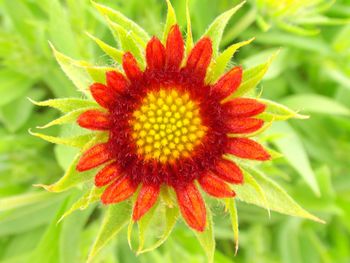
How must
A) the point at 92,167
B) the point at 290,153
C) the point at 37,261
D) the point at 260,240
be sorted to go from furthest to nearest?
the point at 260,240 → the point at 290,153 → the point at 37,261 → the point at 92,167

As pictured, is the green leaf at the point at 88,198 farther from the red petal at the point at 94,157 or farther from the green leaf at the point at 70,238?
the green leaf at the point at 70,238

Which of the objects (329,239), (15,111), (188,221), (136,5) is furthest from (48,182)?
(329,239)

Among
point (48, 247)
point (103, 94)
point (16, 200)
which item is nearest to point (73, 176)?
point (103, 94)

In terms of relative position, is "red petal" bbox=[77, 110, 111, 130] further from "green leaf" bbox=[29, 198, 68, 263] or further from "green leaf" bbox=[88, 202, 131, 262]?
"green leaf" bbox=[29, 198, 68, 263]

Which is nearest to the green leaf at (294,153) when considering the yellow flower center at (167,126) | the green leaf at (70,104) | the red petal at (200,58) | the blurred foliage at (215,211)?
the blurred foliage at (215,211)

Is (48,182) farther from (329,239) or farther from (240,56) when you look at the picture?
(329,239)

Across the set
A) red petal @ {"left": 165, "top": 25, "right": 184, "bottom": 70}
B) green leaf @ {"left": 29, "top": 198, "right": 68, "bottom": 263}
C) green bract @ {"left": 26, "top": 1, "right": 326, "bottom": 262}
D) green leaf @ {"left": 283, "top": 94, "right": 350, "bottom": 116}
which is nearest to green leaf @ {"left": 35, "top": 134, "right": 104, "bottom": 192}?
green bract @ {"left": 26, "top": 1, "right": 326, "bottom": 262}
